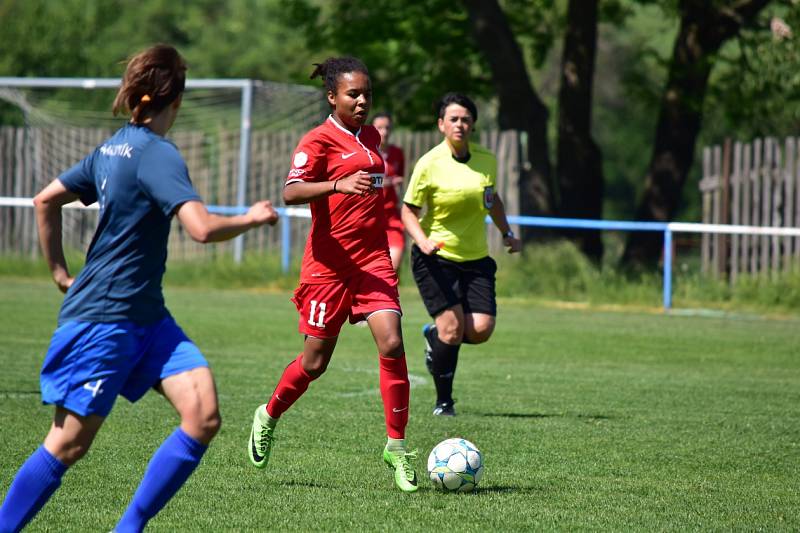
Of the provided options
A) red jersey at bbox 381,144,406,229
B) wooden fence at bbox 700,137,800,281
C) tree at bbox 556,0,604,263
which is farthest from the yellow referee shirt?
tree at bbox 556,0,604,263

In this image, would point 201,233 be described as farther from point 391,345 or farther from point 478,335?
point 478,335

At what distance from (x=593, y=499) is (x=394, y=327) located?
4.50ft

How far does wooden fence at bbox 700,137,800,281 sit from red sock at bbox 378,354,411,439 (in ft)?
41.6

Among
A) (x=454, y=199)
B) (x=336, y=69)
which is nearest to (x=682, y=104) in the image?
(x=454, y=199)

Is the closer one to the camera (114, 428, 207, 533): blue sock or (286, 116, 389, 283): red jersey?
(114, 428, 207, 533): blue sock

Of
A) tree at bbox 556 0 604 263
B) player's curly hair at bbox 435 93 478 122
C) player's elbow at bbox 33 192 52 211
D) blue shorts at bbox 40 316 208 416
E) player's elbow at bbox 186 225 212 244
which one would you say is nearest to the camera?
player's elbow at bbox 186 225 212 244

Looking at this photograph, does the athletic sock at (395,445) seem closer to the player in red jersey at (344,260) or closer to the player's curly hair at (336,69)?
the player in red jersey at (344,260)

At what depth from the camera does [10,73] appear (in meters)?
42.5

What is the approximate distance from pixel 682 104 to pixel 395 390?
1621 cm

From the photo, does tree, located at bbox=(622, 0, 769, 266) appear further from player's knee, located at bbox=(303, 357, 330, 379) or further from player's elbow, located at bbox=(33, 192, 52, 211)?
player's elbow, located at bbox=(33, 192, 52, 211)

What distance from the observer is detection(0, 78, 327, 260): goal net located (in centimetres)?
2239

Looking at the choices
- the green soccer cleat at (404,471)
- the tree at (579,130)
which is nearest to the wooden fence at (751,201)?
the tree at (579,130)

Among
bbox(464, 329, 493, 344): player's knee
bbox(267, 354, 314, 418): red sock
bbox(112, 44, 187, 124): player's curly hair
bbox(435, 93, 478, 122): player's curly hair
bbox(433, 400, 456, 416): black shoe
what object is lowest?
bbox(433, 400, 456, 416): black shoe

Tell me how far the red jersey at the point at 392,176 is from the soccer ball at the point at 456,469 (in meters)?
7.45
